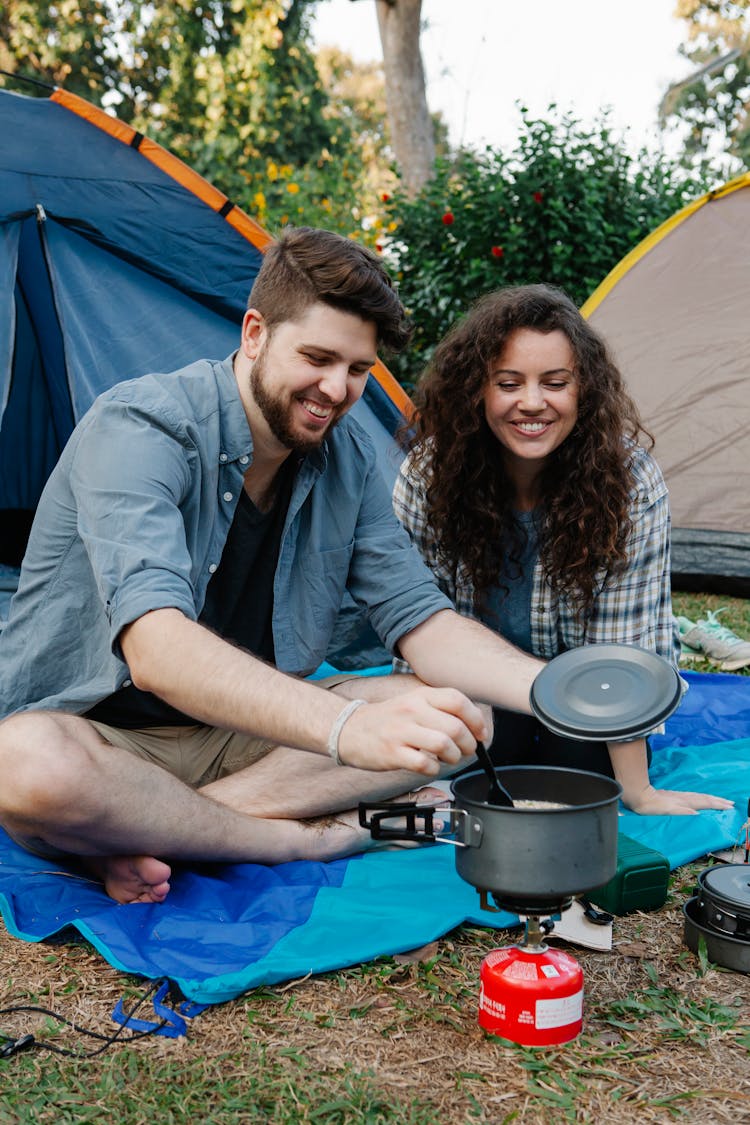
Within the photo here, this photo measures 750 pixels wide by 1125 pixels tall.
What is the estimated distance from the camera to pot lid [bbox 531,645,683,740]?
155 centimetres

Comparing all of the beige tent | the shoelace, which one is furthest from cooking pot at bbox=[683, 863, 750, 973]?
the beige tent

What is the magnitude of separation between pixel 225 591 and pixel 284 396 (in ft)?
1.48

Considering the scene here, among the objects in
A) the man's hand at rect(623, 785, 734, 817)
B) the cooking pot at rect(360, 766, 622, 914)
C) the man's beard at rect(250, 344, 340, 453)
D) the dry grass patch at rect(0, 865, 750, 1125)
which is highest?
the man's beard at rect(250, 344, 340, 453)

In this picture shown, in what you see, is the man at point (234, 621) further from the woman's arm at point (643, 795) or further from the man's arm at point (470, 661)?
Result: the woman's arm at point (643, 795)

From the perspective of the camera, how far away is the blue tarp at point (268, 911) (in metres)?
1.79

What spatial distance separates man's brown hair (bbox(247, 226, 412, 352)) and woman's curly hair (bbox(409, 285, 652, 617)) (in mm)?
423

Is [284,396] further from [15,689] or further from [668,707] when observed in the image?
[668,707]

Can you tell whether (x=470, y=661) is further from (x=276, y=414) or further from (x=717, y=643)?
(x=717, y=643)

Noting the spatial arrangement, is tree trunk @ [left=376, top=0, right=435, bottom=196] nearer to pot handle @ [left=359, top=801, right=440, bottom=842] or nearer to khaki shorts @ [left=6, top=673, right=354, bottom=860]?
khaki shorts @ [left=6, top=673, right=354, bottom=860]

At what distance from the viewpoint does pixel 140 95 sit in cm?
1372

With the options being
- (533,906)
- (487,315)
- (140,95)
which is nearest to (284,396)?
(487,315)

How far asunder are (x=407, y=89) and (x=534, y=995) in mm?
8689

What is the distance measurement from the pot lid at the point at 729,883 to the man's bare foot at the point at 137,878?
96 centimetres

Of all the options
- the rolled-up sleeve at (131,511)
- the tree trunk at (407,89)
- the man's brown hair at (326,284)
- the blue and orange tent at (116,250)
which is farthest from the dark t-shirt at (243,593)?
the tree trunk at (407,89)
